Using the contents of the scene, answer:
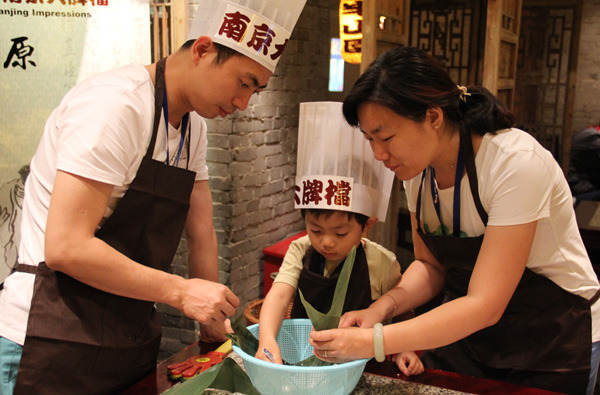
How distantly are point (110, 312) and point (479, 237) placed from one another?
101 centimetres

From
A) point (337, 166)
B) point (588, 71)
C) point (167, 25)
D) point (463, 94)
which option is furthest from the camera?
point (588, 71)

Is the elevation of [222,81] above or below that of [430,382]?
above

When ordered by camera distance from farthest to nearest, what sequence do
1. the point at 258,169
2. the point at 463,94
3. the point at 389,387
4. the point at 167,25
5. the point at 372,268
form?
the point at 258,169 → the point at 167,25 → the point at 372,268 → the point at 463,94 → the point at 389,387

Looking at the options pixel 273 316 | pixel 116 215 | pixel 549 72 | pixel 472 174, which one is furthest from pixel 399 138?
pixel 549 72

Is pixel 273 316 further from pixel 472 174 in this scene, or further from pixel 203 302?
pixel 472 174

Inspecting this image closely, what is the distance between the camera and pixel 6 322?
1.47m

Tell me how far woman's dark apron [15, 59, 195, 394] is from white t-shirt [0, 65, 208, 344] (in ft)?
0.14

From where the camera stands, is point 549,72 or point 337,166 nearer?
point 337,166

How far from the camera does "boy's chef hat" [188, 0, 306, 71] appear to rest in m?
1.60

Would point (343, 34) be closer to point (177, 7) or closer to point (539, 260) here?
point (177, 7)

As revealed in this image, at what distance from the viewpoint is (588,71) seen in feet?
22.8

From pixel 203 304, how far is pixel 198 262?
1.82 feet

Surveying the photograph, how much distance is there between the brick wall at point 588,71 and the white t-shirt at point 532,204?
612 centimetres

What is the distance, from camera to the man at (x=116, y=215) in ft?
4.43
